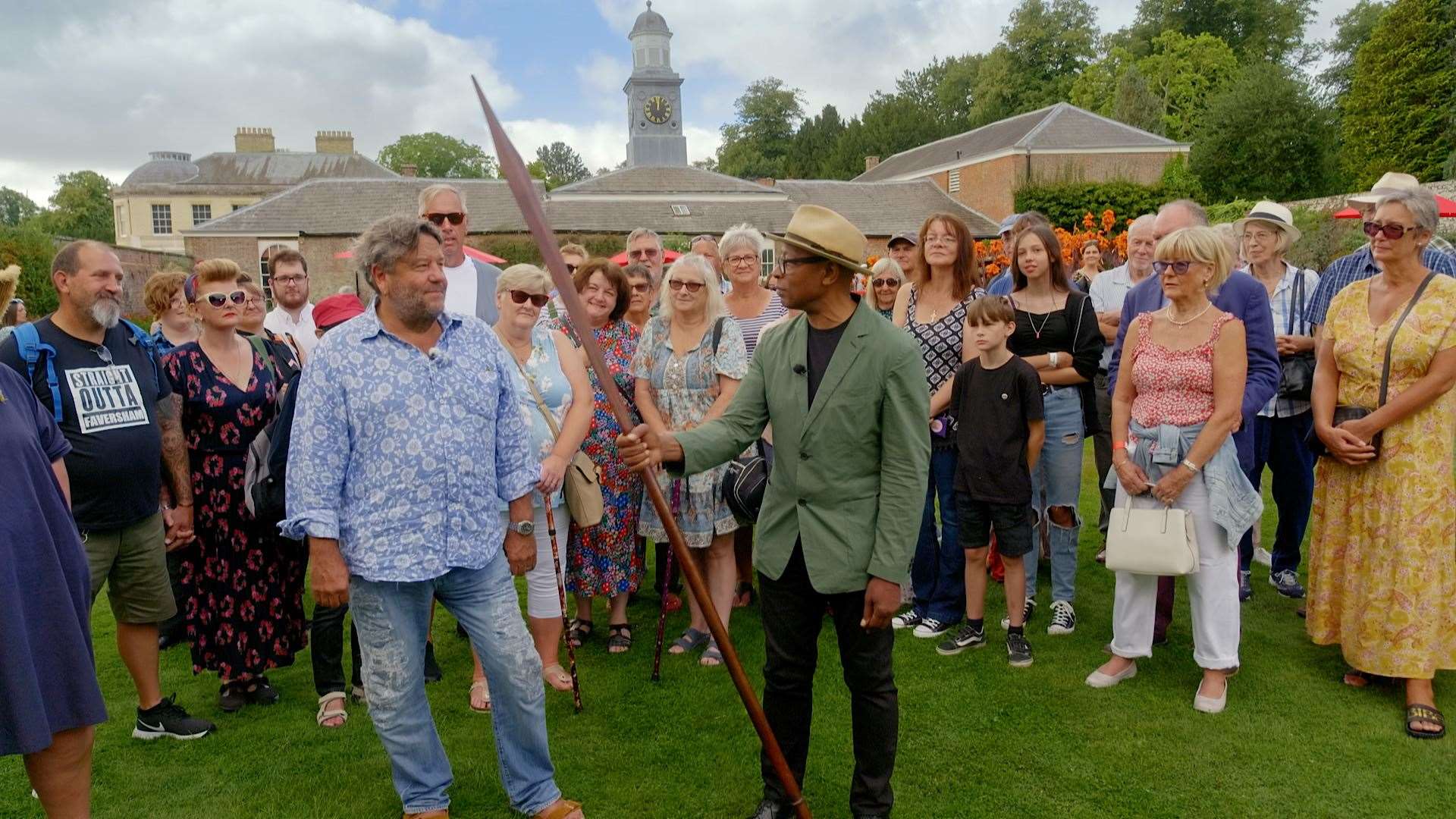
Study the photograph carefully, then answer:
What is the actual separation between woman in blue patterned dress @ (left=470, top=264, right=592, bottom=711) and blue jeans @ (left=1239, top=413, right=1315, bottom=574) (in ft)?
15.2

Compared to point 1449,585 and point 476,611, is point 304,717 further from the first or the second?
point 1449,585

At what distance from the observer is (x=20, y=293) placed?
24141 millimetres

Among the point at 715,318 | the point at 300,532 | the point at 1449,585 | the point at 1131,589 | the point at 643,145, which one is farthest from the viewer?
the point at 643,145

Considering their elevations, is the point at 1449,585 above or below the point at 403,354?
below

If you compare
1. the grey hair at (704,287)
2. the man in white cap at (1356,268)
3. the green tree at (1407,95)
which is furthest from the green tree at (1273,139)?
the grey hair at (704,287)

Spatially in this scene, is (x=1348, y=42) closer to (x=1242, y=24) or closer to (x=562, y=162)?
(x=1242, y=24)

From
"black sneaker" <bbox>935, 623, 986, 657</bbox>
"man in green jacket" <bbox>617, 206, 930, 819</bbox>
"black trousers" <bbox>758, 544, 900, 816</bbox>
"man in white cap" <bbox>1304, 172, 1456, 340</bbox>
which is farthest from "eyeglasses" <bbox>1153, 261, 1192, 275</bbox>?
"black trousers" <bbox>758, 544, 900, 816</bbox>

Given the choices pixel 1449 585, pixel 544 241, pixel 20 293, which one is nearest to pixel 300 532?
pixel 544 241

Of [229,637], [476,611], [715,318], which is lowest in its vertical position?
[229,637]

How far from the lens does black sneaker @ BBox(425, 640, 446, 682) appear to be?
5.23m

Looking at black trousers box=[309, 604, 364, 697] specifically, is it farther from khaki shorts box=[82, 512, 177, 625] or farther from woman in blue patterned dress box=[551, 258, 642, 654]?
woman in blue patterned dress box=[551, 258, 642, 654]

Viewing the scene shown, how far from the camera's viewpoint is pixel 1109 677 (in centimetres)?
483

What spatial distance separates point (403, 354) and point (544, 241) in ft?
3.32

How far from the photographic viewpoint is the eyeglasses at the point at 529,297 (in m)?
4.75
